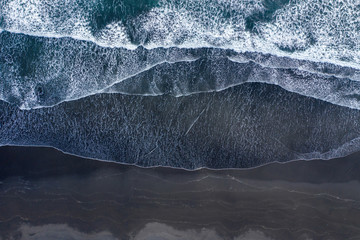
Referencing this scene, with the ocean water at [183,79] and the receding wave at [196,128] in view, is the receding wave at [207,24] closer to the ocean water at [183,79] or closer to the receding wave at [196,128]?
the ocean water at [183,79]

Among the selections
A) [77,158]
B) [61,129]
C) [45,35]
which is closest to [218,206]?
[77,158]

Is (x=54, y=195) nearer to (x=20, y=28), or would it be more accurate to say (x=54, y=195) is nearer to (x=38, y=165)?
(x=38, y=165)

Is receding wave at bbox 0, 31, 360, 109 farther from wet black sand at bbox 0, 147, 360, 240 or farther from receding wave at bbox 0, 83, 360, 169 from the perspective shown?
wet black sand at bbox 0, 147, 360, 240

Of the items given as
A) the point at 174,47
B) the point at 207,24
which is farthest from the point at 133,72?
the point at 207,24

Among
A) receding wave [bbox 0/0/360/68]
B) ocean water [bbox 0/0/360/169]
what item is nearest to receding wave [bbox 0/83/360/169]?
ocean water [bbox 0/0/360/169]

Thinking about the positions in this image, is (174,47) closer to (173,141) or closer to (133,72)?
(133,72)

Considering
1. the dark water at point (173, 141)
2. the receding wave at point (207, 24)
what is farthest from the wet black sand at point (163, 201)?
the receding wave at point (207, 24)

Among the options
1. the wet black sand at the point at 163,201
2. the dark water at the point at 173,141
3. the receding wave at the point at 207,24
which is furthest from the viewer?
the wet black sand at the point at 163,201
